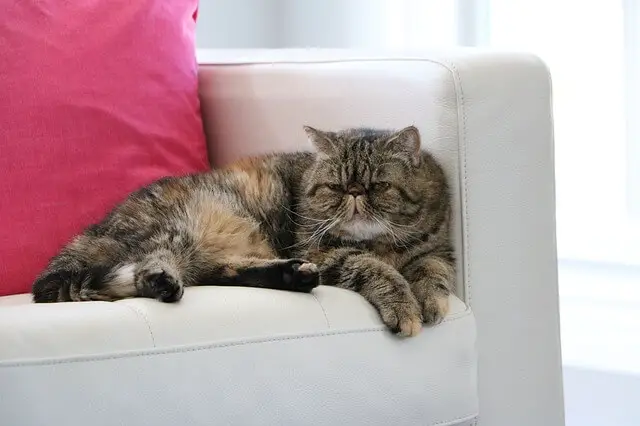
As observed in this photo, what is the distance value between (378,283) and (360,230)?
195 mm

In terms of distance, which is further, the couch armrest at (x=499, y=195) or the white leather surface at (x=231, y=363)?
the couch armrest at (x=499, y=195)

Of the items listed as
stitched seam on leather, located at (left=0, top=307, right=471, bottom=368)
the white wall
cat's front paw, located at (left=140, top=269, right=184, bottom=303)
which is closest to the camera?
stitched seam on leather, located at (left=0, top=307, right=471, bottom=368)

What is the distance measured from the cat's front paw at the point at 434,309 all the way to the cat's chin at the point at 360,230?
202 mm

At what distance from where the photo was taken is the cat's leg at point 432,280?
59.4 inches

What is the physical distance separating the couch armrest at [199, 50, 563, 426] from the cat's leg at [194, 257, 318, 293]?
0.97 ft

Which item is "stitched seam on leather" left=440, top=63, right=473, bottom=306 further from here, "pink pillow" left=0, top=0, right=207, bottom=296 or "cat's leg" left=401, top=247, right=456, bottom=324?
"pink pillow" left=0, top=0, right=207, bottom=296

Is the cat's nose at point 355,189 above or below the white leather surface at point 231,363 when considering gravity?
above

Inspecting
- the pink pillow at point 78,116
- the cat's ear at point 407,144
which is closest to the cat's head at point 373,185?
the cat's ear at point 407,144

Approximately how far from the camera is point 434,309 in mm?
1508

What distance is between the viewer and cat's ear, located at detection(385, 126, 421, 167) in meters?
1.65

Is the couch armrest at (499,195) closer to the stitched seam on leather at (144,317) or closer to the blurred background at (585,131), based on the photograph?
the stitched seam on leather at (144,317)

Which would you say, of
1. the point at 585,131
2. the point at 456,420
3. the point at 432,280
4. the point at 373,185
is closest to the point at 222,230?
the point at 373,185

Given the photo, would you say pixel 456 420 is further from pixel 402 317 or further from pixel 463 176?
pixel 463 176

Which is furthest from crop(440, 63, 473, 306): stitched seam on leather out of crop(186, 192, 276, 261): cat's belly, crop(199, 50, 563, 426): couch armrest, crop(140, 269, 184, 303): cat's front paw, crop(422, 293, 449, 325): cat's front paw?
crop(140, 269, 184, 303): cat's front paw
